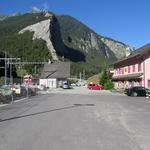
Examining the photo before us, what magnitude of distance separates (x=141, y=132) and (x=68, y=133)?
8.15 feet

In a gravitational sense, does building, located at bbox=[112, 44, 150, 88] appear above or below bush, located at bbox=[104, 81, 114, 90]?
above

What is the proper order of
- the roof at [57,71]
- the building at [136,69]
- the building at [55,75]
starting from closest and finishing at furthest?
the building at [136,69] < the building at [55,75] < the roof at [57,71]

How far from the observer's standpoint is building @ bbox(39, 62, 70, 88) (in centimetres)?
12159

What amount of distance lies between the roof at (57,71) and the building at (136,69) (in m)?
47.7

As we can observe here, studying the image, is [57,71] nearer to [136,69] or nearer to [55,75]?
[55,75]

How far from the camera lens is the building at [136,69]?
61.9m

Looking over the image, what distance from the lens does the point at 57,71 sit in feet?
424

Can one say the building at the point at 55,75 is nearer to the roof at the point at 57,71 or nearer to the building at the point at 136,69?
the roof at the point at 57,71

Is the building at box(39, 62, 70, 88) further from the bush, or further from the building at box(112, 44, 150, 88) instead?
the building at box(112, 44, 150, 88)

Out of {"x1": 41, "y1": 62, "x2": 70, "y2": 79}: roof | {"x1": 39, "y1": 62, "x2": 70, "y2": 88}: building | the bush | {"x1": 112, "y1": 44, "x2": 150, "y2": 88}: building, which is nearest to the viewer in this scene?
{"x1": 112, "y1": 44, "x2": 150, "y2": 88}: building

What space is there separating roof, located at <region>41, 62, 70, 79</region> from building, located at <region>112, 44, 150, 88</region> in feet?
156

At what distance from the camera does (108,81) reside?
89.2 m

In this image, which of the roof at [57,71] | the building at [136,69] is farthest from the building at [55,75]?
the building at [136,69]

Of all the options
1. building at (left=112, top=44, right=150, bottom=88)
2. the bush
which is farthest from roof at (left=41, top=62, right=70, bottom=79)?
building at (left=112, top=44, right=150, bottom=88)
